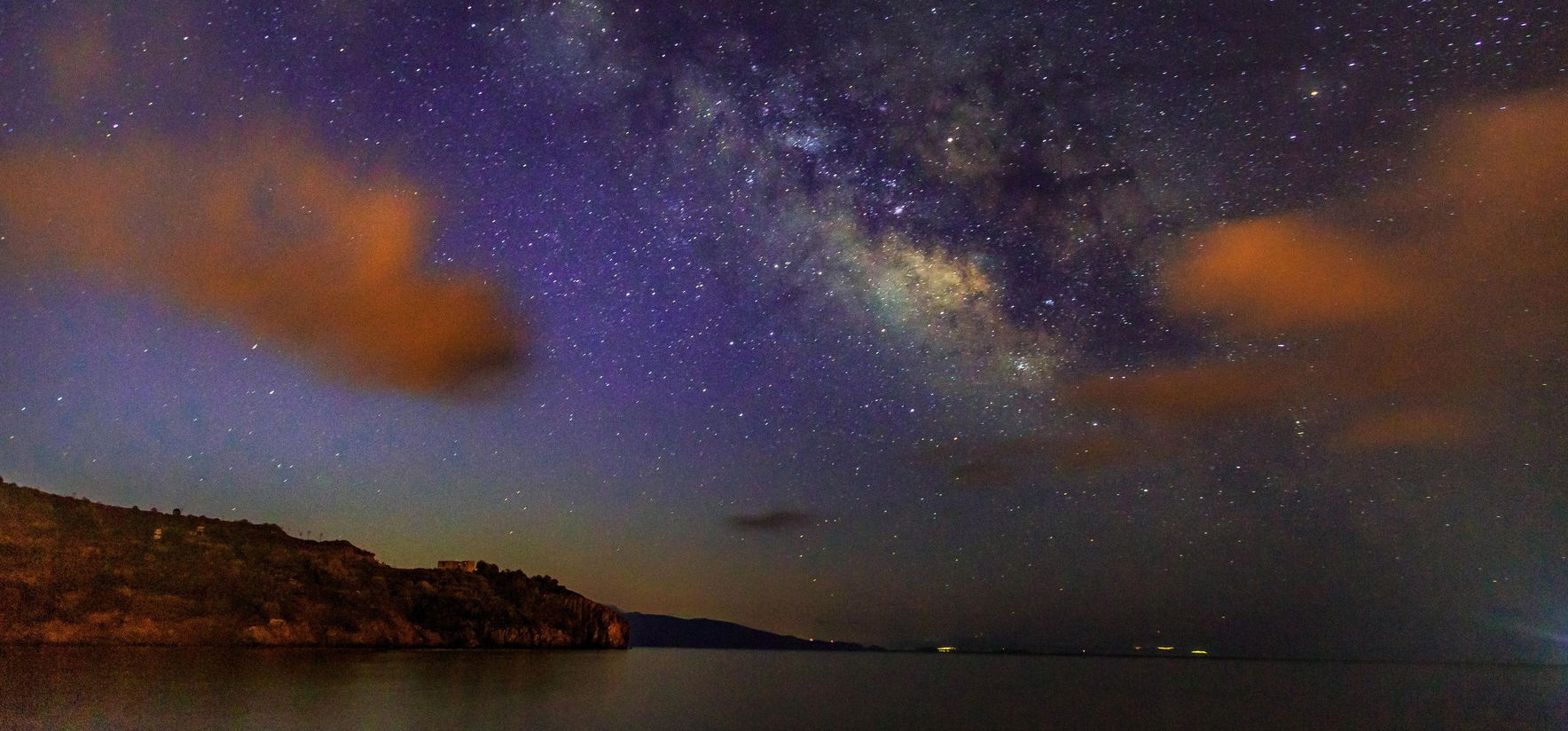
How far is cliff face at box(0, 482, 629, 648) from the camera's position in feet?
371

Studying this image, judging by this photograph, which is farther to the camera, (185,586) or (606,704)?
(185,586)

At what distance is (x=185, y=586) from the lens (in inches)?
5281

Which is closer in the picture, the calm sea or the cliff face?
the calm sea

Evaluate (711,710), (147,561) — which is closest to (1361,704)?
(711,710)

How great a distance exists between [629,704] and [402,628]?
151428 millimetres

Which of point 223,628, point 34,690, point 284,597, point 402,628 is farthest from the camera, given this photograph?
point 402,628

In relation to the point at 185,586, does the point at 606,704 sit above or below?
below

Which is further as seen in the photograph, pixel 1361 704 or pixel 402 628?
pixel 402 628

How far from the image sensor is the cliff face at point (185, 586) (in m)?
113

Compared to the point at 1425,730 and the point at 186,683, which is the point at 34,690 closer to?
the point at 186,683

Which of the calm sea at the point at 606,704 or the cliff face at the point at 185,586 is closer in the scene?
the calm sea at the point at 606,704

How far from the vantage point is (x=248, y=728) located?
80.3 ft

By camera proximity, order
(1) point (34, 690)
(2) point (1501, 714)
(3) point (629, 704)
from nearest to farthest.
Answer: (1) point (34, 690), (3) point (629, 704), (2) point (1501, 714)

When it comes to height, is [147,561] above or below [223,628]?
above
